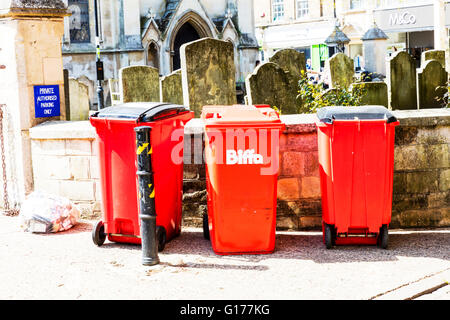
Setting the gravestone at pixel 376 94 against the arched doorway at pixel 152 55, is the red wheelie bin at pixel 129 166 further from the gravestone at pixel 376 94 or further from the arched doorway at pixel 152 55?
the arched doorway at pixel 152 55

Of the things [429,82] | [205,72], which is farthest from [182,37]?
[205,72]

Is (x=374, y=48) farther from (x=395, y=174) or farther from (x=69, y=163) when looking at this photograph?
(x=69, y=163)

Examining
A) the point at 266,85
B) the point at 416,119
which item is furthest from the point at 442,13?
the point at 416,119

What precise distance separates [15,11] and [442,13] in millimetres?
26172

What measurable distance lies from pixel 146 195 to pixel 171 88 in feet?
22.9

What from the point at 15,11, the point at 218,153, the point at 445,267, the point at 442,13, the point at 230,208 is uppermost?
the point at 442,13

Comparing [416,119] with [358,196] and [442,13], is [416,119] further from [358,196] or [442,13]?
[442,13]

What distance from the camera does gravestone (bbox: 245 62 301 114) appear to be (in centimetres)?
1062

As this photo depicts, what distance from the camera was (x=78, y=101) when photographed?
562 inches

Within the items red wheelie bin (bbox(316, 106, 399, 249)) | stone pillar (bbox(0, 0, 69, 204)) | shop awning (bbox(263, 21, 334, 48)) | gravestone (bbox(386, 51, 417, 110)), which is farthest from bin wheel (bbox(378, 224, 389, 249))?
shop awning (bbox(263, 21, 334, 48))

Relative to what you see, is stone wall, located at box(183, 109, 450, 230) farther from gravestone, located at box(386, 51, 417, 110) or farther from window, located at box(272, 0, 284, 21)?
window, located at box(272, 0, 284, 21)

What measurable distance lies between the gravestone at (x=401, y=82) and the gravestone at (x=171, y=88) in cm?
378

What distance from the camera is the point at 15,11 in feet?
25.0

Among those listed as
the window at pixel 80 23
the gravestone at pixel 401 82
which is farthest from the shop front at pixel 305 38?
the gravestone at pixel 401 82
